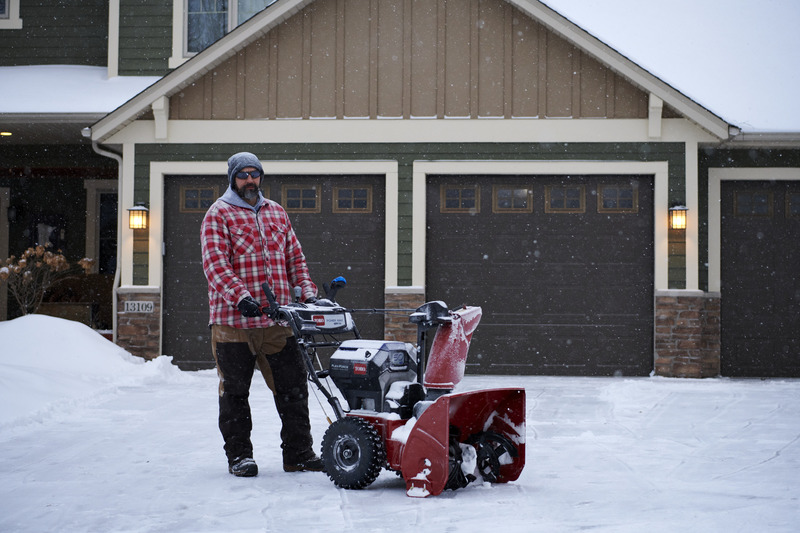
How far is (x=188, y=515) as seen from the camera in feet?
15.5

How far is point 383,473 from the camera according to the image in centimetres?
597

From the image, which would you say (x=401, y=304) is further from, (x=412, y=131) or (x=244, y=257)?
(x=244, y=257)

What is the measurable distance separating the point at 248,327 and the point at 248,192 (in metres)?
0.86

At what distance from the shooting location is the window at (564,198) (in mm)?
12602

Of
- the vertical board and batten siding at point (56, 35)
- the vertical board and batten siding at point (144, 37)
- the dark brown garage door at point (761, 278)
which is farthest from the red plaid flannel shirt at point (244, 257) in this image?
the vertical board and batten siding at point (56, 35)

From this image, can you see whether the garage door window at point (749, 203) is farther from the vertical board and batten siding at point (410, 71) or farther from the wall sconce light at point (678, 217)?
the vertical board and batten siding at point (410, 71)

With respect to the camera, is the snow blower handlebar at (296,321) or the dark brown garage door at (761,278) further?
the dark brown garage door at (761,278)

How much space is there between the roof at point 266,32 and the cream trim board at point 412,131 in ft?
1.01

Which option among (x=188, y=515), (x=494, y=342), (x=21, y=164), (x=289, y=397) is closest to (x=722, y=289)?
(x=494, y=342)

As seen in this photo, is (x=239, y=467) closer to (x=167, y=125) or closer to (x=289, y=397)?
(x=289, y=397)

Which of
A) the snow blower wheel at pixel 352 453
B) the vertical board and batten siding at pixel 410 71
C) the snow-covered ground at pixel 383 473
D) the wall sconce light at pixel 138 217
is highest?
the vertical board and batten siding at pixel 410 71

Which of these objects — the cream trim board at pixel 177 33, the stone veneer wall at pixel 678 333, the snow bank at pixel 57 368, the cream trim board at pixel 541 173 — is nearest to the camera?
the snow bank at pixel 57 368

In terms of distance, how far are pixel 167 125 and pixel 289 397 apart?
7.86m

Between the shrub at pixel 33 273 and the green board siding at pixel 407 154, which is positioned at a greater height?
the green board siding at pixel 407 154
